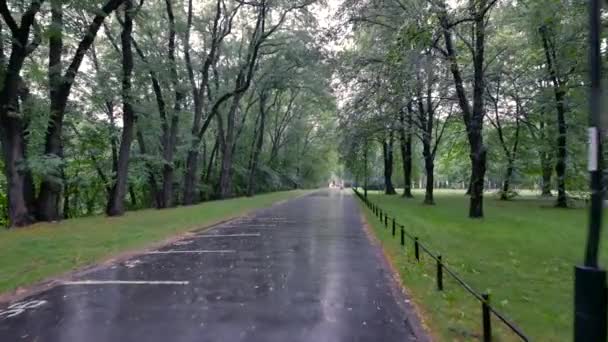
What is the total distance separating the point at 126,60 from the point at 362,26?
11074mm

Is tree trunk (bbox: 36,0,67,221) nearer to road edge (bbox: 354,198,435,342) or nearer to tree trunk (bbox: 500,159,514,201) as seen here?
road edge (bbox: 354,198,435,342)

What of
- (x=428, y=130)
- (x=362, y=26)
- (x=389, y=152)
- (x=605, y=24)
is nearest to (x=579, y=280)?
(x=605, y=24)

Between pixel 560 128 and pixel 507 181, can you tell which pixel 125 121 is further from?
pixel 507 181

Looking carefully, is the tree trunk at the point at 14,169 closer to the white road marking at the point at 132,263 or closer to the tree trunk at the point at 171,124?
the white road marking at the point at 132,263

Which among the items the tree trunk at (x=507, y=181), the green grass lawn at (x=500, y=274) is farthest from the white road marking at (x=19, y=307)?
the tree trunk at (x=507, y=181)

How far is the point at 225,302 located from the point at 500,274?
5.12m

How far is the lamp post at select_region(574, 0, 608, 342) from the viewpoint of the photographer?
2979 mm

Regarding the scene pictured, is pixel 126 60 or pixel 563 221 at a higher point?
pixel 126 60

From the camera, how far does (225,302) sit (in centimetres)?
588

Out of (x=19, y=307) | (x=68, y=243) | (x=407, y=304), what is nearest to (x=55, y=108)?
(x=68, y=243)

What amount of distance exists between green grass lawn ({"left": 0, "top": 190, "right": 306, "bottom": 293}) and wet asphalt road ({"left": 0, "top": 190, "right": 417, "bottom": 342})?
107 centimetres

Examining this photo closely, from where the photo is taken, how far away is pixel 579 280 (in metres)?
3.12

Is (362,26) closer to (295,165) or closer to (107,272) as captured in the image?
(107,272)

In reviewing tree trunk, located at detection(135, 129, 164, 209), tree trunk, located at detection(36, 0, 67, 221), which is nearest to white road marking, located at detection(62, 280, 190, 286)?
tree trunk, located at detection(36, 0, 67, 221)
